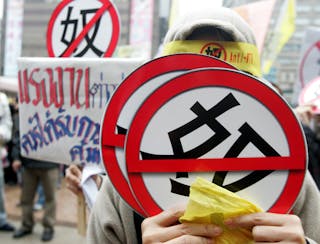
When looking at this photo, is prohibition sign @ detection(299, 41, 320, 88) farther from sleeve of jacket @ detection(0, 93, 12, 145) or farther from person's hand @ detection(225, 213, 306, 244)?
person's hand @ detection(225, 213, 306, 244)

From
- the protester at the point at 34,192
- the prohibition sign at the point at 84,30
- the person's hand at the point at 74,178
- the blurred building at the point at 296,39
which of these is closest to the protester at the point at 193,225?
the person's hand at the point at 74,178

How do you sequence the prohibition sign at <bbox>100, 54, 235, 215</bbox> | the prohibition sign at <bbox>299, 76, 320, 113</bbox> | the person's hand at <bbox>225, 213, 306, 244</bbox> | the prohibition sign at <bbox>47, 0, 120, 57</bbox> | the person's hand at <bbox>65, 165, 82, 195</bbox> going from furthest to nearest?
the prohibition sign at <bbox>299, 76, 320, 113</bbox>, the prohibition sign at <bbox>47, 0, 120, 57</bbox>, the person's hand at <bbox>65, 165, 82, 195</bbox>, the prohibition sign at <bbox>100, 54, 235, 215</bbox>, the person's hand at <bbox>225, 213, 306, 244</bbox>

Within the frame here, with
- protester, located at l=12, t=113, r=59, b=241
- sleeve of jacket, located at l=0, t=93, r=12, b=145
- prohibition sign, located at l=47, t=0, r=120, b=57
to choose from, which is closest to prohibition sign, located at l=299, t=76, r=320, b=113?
prohibition sign, located at l=47, t=0, r=120, b=57

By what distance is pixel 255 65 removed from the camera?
47.0 inches

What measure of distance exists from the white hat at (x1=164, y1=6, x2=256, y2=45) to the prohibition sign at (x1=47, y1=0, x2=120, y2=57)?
1.08 meters

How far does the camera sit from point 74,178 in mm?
2141

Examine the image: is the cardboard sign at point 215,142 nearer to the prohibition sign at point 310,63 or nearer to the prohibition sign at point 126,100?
the prohibition sign at point 126,100

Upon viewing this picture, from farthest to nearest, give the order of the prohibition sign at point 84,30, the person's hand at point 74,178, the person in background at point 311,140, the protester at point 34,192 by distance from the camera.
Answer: the protester at point 34,192
the person in background at point 311,140
the prohibition sign at point 84,30
the person's hand at point 74,178

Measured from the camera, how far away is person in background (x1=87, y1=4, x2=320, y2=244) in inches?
32.5

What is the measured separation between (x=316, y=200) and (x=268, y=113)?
1.12 feet

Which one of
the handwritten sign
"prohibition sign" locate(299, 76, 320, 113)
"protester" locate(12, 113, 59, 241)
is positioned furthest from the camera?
"protester" locate(12, 113, 59, 241)

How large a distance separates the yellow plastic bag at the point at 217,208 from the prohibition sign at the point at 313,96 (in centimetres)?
216

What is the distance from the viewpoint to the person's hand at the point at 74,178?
2.14 meters

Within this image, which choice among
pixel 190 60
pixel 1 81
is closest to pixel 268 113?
pixel 190 60
